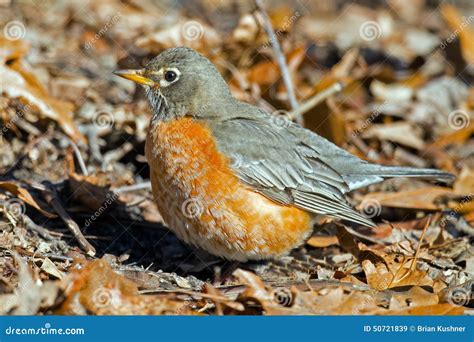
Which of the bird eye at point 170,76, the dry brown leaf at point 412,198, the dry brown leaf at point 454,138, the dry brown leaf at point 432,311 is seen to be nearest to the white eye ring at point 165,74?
the bird eye at point 170,76

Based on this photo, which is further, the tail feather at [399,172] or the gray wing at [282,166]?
the tail feather at [399,172]

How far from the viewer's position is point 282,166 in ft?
24.0

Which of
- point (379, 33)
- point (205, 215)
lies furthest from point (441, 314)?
point (379, 33)

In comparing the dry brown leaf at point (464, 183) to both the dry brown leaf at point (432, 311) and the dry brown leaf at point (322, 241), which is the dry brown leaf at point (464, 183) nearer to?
the dry brown leaf at point (322, 241)

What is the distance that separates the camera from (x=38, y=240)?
693 cm

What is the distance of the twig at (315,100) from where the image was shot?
30.1 ft

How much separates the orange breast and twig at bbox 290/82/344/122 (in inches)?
93.3

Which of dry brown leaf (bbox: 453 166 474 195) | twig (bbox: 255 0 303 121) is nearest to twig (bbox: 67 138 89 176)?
twig (bbox: 255 0 303 121)

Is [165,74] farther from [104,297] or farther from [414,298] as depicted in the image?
[414,298]

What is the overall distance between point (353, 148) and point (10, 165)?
175 inches

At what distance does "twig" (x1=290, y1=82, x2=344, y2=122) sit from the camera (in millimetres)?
9172

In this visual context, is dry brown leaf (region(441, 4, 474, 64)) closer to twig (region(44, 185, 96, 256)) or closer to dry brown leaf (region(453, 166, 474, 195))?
dry brown leaf (region(453, 166, 474, 195))

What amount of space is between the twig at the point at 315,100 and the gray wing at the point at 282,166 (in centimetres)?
143

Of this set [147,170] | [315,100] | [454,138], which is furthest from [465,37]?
[147,170]
